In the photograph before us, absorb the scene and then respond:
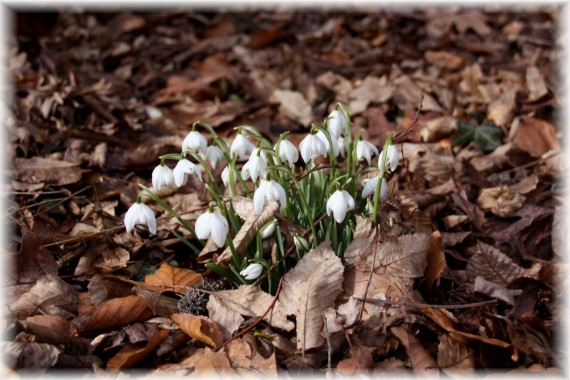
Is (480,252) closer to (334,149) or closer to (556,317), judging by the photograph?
(556,317)

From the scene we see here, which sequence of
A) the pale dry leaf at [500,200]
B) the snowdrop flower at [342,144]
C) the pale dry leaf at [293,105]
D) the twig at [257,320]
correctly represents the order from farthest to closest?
the pale dry leaf at [293,105] → the pale dry leaf at [500,200] → the snowdrop flower at [342,144] → the twig at [257,320]

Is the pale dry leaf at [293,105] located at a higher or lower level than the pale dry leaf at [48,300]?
higher

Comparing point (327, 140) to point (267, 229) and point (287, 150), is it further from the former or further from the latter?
point (267, 229)

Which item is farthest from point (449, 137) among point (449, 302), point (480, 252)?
point (449, 302)

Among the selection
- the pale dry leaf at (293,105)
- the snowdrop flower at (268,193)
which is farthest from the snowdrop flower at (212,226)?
the pale dry leaf at (293,105)

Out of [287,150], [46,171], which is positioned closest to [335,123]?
[287,150]

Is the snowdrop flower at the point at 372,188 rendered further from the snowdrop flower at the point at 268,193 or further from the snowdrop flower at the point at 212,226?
the snowdrop flower at the point at 212,226

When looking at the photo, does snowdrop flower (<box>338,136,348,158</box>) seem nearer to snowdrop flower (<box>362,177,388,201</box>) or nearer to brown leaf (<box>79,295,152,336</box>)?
snowdrop flower (<box>362,177,388,201</box>)

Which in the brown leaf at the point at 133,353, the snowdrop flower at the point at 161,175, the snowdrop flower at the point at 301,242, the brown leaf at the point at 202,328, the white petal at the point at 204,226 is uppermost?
the snowdrop flower at the point at 161,175
